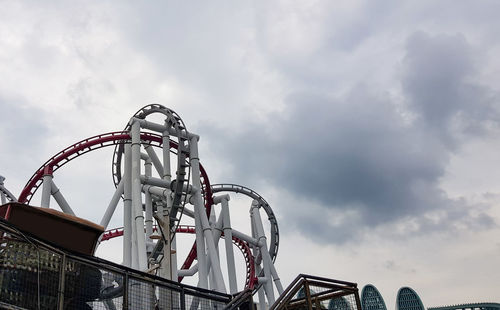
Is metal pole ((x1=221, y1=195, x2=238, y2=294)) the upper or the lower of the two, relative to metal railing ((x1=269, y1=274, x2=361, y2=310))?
upper

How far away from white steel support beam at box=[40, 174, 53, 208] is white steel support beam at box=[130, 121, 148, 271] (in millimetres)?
3491

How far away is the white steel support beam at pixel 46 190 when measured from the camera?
16.9m

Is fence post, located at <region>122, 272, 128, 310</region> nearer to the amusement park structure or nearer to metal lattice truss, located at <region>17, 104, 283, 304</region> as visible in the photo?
the amusement park structure

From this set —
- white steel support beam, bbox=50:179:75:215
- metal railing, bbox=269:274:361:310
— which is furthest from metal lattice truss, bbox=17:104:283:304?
metal railing, bbox=269:274:361:310

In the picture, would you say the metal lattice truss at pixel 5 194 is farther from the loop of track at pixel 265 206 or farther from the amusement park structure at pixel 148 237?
the loop of track at pixel 265 206

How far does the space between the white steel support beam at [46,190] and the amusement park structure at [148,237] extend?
0.11 feet

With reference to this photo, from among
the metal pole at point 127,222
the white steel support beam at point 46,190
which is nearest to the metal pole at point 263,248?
the metal pole at point 127,222

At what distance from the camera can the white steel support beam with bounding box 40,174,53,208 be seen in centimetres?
1689

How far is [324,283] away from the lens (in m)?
7.37

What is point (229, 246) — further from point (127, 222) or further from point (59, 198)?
point (59, 198)

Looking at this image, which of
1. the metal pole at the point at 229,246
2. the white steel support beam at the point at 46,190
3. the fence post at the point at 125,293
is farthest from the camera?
the metal pole at the point at 229,246

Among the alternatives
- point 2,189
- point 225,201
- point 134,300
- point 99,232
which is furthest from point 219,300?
point 2,189

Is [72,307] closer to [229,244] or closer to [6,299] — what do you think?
[6,299]

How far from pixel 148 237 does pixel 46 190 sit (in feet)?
13.7
